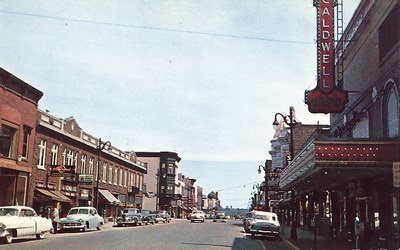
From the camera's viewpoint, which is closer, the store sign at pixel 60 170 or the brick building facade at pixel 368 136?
the brick building facade at pixel 368 136

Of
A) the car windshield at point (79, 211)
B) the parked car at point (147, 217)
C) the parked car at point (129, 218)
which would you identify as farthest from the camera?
the parked car at point (147, 217)

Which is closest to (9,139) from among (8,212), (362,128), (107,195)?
(8,212)

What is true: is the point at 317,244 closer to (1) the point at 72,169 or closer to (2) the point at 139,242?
(2) the point at 139,242

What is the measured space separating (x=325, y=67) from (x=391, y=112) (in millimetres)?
4155

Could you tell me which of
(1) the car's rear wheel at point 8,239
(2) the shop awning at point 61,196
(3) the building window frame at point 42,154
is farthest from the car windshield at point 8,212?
(2) the shop awning at point 61,196

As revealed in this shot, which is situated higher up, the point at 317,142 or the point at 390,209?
the point at 317,142

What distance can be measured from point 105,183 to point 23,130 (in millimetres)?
22471

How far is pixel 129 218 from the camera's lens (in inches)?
1781

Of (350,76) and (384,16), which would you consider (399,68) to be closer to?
(384,16)

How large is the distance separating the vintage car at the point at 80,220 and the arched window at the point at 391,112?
20.2 meters

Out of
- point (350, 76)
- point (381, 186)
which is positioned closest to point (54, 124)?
point (350, 76)

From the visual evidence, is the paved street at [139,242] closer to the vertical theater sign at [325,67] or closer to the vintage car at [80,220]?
the vintage car at [80,220]

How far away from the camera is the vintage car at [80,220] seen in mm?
31469

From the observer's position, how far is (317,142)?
17422mm
